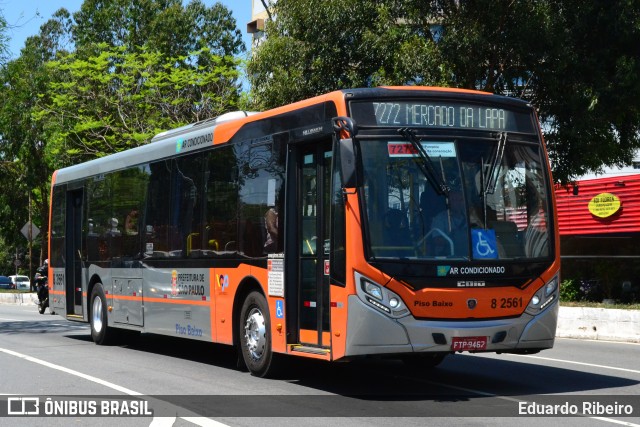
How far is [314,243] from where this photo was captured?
1118cm

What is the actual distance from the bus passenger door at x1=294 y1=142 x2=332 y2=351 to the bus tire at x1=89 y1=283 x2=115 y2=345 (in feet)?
24.1

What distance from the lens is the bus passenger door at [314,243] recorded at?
10906mm

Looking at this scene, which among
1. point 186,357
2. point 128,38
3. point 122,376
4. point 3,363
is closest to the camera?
point 122,376

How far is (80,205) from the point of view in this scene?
1962 cm

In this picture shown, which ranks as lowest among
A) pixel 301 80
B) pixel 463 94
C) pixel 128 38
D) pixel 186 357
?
pixel 186 357

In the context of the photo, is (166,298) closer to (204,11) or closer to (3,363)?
(3,363)

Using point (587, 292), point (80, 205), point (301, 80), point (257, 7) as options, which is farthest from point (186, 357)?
point (257, 7)

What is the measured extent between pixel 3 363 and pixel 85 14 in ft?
151

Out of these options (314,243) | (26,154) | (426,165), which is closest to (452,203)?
(426,165)

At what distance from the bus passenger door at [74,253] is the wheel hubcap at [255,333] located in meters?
7.62

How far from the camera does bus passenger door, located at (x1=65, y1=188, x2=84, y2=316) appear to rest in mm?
19344

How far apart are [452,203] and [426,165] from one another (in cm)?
47

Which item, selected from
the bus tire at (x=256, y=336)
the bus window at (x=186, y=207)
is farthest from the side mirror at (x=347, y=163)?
the bus window at (x=186, y=207)

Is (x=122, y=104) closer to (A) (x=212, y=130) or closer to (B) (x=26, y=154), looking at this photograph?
(B) (x=26, y=154)
